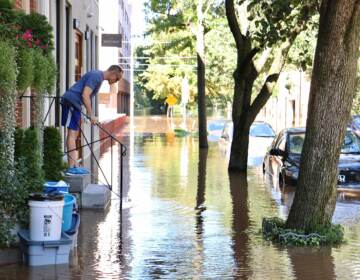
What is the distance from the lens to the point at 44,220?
7109mm

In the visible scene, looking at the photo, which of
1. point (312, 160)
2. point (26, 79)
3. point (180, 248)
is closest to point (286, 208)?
point (312, 160)

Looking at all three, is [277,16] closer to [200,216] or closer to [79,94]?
[79,94]

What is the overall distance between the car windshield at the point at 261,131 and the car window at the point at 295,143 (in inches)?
413

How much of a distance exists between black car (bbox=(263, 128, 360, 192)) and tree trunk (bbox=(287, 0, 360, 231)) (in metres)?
5.68

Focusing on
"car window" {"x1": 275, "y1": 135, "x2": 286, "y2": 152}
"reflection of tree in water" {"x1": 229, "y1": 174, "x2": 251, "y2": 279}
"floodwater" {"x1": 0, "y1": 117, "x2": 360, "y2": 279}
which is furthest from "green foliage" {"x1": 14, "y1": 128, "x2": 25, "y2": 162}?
"car window" {"x1": 275, "y1": 135, "x2": 286, "y2": 152}

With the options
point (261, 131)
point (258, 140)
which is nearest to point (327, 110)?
point (258, 140)

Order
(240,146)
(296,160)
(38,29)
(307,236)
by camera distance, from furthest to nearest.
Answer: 1. (240,146)
2. (296,160)
3. (38,29)
4. (307,236)

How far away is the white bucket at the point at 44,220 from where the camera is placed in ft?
23.4

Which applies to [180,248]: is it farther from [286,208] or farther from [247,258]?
Answer: [286,208]

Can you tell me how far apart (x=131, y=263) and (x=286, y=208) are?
4.97 metres

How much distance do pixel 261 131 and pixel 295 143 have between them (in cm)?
1132

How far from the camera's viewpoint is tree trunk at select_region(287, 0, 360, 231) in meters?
8.52

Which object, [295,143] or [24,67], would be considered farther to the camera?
[295,143]

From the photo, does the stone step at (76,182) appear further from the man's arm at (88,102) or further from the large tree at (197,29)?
the large tree at (197,29)
